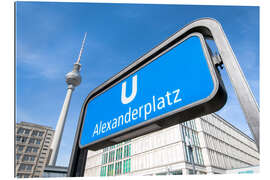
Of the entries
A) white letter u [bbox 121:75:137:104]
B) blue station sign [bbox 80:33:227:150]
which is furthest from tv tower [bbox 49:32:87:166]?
white letter u [bbox 121:75:137:104]

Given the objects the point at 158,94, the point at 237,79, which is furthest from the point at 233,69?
the point at 158,94

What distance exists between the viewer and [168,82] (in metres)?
1.18

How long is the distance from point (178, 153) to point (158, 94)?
3123 centimetres

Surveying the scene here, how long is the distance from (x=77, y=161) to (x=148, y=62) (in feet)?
4.51

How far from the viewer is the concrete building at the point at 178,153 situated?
2973cm

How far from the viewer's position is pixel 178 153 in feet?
95.8

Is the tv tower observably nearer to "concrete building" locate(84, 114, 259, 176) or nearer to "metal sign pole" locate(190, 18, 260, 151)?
"concrete building" locate(84, 114, 259, 176)

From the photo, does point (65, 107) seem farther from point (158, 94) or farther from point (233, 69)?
point (233, 69)

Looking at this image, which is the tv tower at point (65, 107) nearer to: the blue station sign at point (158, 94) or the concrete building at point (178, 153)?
the concrete building at point (178, 153)

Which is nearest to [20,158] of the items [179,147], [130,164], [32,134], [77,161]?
[32,134]

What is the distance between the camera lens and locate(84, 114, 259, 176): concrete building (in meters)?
29.7

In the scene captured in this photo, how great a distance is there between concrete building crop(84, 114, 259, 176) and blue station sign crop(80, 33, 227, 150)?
29700 millimetres

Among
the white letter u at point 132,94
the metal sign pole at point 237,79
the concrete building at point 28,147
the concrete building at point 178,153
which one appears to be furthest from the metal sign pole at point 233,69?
the concrete building at point 28,147

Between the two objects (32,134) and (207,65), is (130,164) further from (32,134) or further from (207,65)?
(32,134)
